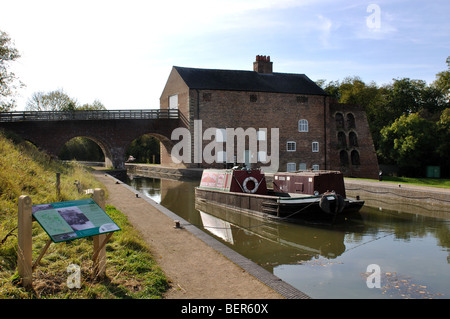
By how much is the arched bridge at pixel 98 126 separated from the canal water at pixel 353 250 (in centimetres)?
1721

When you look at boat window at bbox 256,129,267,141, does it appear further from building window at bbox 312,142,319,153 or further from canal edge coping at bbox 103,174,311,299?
canal edge coping at bbox 103,174,311,299

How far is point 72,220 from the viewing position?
14.1 ft

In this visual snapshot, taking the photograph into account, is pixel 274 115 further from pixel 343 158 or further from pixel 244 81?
pixel 343 158

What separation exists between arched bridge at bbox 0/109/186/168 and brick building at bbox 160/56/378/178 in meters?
2.32

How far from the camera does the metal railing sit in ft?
87.4

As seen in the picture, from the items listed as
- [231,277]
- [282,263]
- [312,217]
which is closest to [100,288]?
[231,277]

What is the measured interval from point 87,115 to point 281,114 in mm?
16155

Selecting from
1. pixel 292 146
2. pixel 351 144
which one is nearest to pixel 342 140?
pixel 351 144

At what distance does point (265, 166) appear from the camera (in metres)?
32.7

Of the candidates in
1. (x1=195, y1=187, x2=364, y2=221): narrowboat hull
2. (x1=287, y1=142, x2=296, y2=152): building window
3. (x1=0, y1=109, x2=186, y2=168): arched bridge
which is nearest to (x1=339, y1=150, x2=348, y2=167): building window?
(x1=287, y1=142, x2=296, y2=152): building window

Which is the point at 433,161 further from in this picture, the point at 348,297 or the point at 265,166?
the point at 348,297

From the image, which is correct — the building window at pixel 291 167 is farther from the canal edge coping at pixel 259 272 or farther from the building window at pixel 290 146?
the canal edge coping at pixel 259 272

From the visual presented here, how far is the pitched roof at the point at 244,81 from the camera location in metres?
31.2
